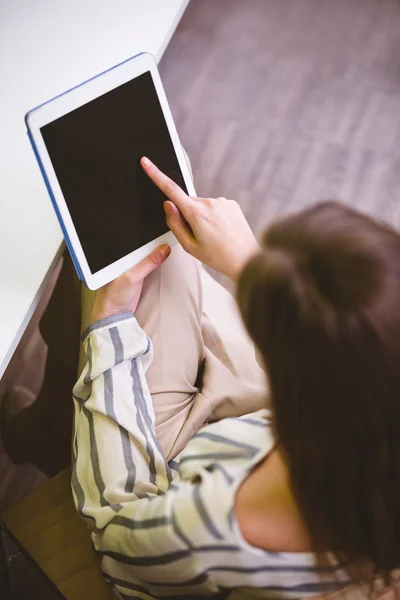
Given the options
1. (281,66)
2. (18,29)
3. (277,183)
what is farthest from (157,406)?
(281,66)

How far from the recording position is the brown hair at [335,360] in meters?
0.42

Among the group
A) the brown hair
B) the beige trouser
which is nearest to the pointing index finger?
the beige trouser

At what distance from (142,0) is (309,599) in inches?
36.6

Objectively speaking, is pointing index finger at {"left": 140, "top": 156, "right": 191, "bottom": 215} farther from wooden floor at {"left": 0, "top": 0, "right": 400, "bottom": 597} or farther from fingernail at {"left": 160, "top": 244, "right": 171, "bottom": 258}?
wooden floor at {"left": 0, "top": 0, "right": 400, "bottom": 597}

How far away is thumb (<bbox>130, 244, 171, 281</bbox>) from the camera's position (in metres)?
0.78

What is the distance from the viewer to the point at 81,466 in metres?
0.72

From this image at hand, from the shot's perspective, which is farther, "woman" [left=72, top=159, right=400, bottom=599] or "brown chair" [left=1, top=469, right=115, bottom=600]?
"brown chair" [left=1, top=469, right=115, bottom=600]

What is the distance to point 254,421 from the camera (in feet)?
2.12

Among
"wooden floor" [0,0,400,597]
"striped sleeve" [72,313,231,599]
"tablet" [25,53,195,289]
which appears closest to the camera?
"striped sleeve" [72,313,231,599]

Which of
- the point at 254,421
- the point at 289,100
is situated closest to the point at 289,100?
the point at 289,100

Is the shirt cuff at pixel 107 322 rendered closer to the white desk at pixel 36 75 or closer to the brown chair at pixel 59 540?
the white desk at pixel 36 75

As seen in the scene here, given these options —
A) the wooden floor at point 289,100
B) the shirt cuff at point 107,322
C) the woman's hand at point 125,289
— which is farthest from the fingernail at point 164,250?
the wooden floor at point 289,100

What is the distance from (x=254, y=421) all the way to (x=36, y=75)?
2.08 ft

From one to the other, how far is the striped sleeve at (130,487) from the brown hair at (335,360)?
13 centimetres
